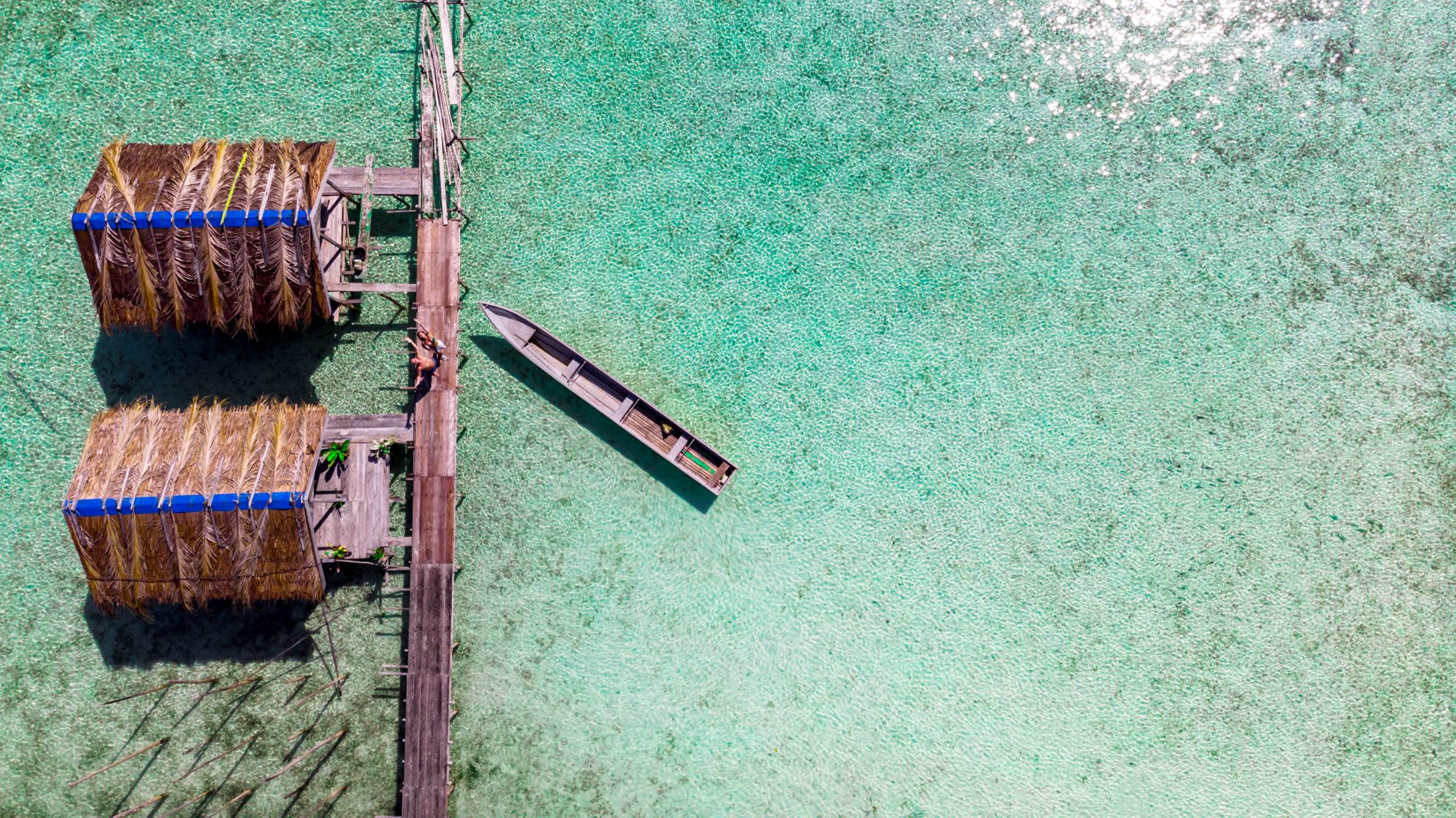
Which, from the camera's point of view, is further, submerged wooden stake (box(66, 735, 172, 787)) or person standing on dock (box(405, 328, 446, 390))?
submerged wooden stake (box(66, 735, 172, 787))

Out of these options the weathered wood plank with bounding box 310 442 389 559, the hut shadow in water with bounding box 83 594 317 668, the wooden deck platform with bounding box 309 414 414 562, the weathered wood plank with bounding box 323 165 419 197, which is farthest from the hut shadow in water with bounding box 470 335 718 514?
the hut shadow in water with bounding box 83 594 317 668

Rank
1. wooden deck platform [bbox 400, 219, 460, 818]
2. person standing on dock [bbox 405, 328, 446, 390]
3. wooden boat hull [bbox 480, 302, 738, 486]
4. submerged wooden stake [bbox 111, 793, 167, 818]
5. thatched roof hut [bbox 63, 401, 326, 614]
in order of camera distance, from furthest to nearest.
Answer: wooden boat hull [bbox 480, 302, 738, 486] → submerged wooden stake [bbox 111, 793, 167, 818] → wooden deck platform [bbox 400, 219, 460, 818] → person standing on dock [bbox 405, 328, 446, 390] → thatched roof hut [bbox 63, 401, 326, 614]

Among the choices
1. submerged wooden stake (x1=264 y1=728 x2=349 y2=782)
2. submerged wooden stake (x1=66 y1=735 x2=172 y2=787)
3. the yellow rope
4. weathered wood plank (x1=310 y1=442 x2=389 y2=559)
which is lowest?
submerged wooden stake (x1=66 y1=735 x2=172 y2=787)

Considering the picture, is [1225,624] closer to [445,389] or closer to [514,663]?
[514,663]

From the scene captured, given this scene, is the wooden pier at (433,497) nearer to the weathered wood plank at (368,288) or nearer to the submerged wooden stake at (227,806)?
the weathered wood plank at (368,288)

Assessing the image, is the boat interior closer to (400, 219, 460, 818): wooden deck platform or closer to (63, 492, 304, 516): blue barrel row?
(400, 219, 460, 818): wooden deck platform

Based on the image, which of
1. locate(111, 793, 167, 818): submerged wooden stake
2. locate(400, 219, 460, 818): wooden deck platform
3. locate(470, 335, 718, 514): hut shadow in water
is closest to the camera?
locate(400, 219, 460, 818): wooden deck platform
